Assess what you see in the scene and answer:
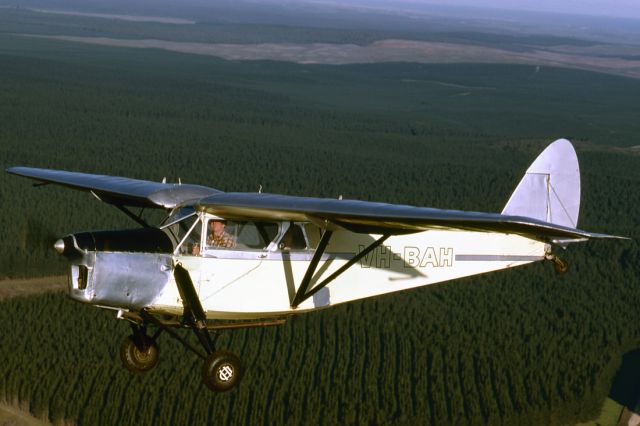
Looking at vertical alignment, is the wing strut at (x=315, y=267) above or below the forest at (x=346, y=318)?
above

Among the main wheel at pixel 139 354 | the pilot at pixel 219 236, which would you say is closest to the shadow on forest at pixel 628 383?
the main wheel at pixel 139 354

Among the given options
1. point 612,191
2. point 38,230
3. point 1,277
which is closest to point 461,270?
point 38,230

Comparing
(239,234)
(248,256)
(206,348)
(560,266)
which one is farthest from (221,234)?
(560,266)

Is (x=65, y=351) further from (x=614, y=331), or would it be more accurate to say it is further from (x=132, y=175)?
(x=132, y=175)

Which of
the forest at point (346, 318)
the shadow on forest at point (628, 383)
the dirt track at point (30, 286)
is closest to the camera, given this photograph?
the forest at point (346, 318)

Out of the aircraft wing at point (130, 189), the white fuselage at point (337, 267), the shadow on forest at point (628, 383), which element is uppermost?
the aircraft wing at point (130, 189)

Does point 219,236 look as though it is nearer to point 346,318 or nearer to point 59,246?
point 59,246

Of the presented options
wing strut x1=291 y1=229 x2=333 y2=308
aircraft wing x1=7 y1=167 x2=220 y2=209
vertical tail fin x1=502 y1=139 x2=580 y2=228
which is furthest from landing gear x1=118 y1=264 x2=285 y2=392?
vertical tail fin x1=502 y1=139 x2=580 y2=228

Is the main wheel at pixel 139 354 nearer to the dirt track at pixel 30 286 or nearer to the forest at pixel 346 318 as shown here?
the forest at pixel 346 318
